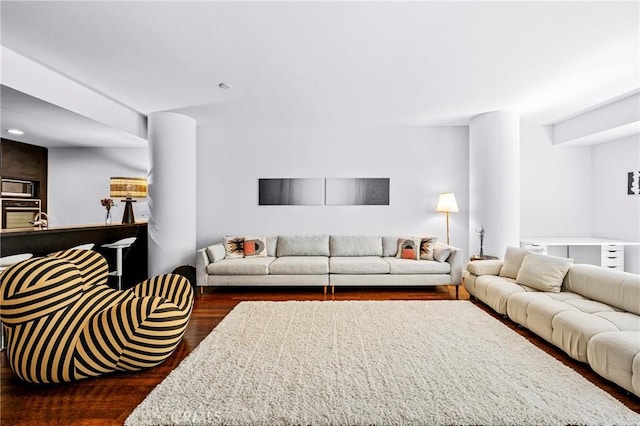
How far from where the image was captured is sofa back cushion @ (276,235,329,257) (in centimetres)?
491

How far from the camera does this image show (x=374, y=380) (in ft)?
6.79

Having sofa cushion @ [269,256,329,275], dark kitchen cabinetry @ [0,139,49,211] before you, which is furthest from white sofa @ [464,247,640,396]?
dark kitchen cabinetry @ [0,139,49,211]

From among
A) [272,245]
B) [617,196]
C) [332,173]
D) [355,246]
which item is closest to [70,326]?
[272,245]

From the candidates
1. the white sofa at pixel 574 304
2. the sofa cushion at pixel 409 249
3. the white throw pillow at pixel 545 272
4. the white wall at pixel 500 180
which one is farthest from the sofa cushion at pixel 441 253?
the white throw pillow at pixel 545 272

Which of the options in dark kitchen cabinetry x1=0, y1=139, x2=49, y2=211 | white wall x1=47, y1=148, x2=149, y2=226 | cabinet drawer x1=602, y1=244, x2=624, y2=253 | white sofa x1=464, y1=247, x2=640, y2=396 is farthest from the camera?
white wall x1=47, y1=148, x2=149, y2=226

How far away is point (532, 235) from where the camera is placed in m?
5.30

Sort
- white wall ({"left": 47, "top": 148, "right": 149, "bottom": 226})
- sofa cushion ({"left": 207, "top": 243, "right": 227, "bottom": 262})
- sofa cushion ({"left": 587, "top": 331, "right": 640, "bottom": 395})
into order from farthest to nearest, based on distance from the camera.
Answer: white wall ({"left": 47, "top": 148, "right": 149, "bottom": 226}) < sofa cushion ({"left": 207, "top": 243, "right": 227, "bottom": 262}) < sofa cushion ({"left": 587, "top": 331, "right": 640, "bottom": 395})

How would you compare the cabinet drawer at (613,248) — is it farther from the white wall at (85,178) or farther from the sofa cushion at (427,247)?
the white wall at (85,178)

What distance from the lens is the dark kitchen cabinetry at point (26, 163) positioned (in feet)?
16.5

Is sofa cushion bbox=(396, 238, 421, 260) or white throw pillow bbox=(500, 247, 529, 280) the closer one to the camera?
white throw pillow bbox=(500, 247, 529, 280)

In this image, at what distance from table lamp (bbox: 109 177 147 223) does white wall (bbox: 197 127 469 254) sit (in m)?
0.99

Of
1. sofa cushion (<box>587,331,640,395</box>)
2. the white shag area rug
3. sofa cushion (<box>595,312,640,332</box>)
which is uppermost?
sofa cushion (<box>595,312,640,332</box>)

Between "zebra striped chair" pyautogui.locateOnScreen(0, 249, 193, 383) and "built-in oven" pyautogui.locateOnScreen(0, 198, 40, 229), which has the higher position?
"built-in oven" pyautogui.locateOnScreen(0, 198, 40, 229)

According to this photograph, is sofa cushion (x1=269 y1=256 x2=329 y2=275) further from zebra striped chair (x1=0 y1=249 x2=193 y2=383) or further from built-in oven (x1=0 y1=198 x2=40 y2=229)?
built-in oven (x1=0 y1=198 x2=40 y2=229)
